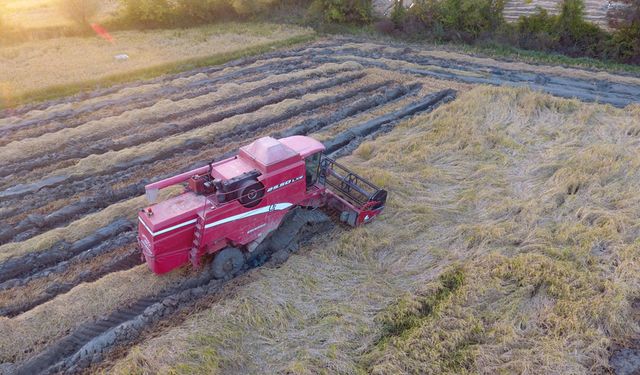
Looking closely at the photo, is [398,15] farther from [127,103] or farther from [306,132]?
[127,103]

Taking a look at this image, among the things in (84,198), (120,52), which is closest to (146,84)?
(120,52)

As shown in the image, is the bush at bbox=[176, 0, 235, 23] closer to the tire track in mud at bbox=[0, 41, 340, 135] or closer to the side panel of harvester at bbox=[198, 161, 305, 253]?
the tire track in mud at bbox=[0, 41, 340, 135]

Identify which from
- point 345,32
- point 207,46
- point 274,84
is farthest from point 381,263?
point 345,32

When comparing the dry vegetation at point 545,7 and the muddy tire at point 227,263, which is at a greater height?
the dry vegetation at point 545,7

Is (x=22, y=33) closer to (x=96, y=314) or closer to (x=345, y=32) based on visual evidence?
(x=345, y=32)

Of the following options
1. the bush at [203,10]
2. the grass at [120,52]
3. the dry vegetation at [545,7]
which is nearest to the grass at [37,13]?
the grass at [120,52]

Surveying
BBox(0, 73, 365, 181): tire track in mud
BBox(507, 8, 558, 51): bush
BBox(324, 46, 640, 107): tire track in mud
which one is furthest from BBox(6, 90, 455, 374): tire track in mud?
BBox(507, 8, 558, 51): bush

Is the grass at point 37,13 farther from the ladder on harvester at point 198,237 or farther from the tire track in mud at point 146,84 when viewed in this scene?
the ladder on harvester at point 198,237
